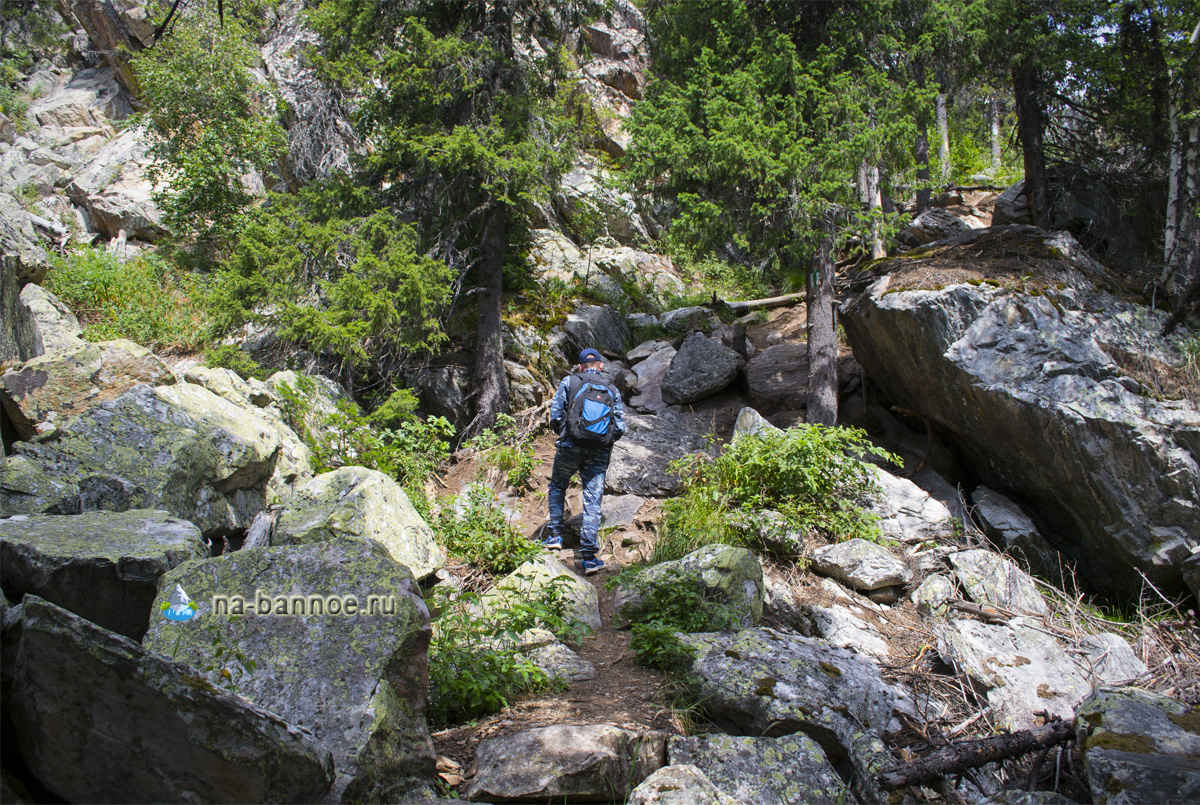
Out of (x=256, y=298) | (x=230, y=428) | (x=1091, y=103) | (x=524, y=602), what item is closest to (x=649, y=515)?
(x=524, y=602)

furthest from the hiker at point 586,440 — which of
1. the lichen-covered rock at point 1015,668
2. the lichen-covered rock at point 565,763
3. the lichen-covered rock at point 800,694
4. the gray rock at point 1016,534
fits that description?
the gray rock at point 1016,534

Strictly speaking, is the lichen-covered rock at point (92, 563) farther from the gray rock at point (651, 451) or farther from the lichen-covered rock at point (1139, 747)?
the gray rock at point (651, 451)

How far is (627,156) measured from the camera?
9.95 meters

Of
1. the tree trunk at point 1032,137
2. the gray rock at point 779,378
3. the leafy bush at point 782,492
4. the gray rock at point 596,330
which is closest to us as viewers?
the leafy bush at point 782,492

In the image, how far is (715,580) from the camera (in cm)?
606

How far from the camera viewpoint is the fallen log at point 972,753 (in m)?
3.85

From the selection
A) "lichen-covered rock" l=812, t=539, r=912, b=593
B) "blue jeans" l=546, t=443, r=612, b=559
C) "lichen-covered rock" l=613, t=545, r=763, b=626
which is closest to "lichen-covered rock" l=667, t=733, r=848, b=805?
"lichen-covered rock" l=613, t=545, r=763, b=626

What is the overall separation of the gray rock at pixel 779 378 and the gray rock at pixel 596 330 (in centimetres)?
301

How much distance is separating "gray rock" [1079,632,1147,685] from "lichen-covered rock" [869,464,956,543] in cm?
195

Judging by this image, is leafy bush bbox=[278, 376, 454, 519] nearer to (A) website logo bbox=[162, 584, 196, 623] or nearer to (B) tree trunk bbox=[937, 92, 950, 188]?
Answer: (A) website logo bbox=[162, 584, 196, 623]

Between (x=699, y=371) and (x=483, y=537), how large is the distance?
6.02 metres

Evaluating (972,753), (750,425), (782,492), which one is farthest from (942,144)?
(972,753)

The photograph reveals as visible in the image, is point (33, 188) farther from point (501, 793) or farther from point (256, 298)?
point (501, 793)

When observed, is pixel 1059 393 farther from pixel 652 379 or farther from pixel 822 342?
pixel 652 379
